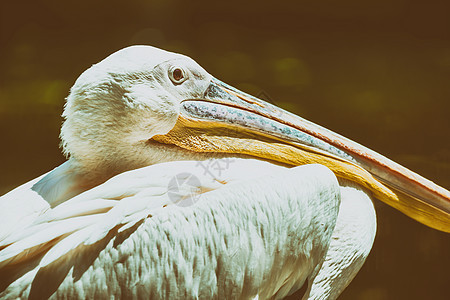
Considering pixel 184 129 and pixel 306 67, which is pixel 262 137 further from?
pixel 306 67

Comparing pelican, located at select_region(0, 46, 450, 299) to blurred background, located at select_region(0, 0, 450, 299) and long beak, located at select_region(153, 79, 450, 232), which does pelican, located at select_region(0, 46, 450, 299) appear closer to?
long beak, located at select_region(153, 79, 450, 232)

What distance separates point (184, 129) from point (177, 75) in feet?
0.60

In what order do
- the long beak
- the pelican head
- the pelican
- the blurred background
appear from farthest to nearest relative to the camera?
the blurred background, the long beak, the pelican head, the pelican

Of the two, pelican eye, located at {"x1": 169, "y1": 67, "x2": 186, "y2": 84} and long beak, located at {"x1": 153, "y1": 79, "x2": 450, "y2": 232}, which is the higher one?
pelican eye, located at {"x1": 169, "y1": 67, "x2": 186, "y2": 84}

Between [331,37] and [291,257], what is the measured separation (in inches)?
59.2

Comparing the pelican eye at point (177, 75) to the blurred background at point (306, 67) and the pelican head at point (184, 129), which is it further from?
the blurred background at point (306, 67)

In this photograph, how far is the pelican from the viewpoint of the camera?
1190 millimetres

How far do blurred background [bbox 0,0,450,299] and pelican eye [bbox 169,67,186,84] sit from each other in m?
0.92

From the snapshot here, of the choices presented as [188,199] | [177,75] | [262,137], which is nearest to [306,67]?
[262,137]

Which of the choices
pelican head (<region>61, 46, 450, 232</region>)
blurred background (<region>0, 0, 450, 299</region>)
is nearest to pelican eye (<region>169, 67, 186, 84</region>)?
pelican head (<region>61, 46, 450, 232</region>)

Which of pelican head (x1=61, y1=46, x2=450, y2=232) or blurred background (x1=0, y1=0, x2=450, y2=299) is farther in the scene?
blurred background (x1=0, y1=0, x2=450, y2=299)

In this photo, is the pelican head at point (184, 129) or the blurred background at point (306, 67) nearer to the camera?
the pelican head at point (184, 129)

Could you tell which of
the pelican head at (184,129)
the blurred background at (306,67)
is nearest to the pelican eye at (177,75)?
the pelican head at (184,129)

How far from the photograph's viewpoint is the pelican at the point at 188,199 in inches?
46.9
